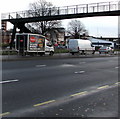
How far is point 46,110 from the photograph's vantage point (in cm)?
499

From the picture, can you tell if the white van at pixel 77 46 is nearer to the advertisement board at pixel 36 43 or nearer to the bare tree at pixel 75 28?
the advertisement board at pixel 36 43

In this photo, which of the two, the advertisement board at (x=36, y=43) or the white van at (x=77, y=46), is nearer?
the advertisement board at (x=36, y=43)

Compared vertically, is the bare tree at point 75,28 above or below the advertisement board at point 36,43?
above

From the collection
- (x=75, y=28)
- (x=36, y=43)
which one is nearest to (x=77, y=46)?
(x=36, y=43)

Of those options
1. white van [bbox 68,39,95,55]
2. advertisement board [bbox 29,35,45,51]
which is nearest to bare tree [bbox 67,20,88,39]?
white van [bbox 68,39,95,55]

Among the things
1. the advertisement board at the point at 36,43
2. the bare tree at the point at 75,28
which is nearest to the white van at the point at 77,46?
the advertisement board at the point at 36,43

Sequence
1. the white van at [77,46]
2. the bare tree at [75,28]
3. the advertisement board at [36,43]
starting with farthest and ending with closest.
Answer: the bare tree at [75,28] → the white van at [77,46] → the advertisement board at [36,43]

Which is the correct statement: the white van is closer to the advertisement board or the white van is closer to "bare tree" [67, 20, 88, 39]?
the advertisement board

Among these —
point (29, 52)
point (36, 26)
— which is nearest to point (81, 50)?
point (29, 52)

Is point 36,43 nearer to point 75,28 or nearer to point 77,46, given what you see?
point 77,46

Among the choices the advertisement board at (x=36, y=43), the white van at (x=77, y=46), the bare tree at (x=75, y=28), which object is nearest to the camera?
the advertisement board at (x=36, y=43)

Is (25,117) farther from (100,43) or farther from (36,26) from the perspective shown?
(100,43)

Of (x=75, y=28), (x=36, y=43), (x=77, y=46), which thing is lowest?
(x=77, y=46)

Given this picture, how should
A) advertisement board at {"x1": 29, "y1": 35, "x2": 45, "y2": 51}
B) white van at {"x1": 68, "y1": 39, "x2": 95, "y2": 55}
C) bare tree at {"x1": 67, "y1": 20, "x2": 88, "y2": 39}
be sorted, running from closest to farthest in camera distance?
advertisement board at {"x1": 29, "y1": 35, "x2": 45, "y2": 51} < white van at {"x1": 68, "y1": 39, "x2": 95, "y2": 55} < bare tree at {"x1": 67, "y1": 20, "x2": 88, "y2": 39}
